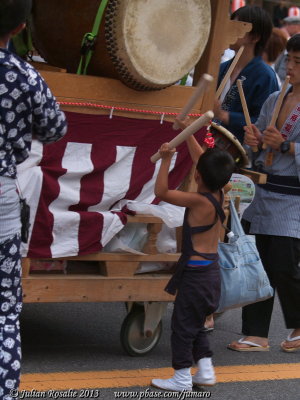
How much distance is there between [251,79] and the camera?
208 inches

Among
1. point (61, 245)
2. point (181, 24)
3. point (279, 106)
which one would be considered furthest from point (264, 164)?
point (61, 245)

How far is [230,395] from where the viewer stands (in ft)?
13.8

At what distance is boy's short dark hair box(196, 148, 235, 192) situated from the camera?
4051 millimetres

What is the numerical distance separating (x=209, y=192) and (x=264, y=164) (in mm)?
1000

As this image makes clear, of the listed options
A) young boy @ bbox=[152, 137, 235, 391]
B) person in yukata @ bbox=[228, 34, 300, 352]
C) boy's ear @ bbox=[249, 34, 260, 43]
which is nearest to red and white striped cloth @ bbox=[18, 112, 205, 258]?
young boy @ bbox=[152, 137, 235, 391]

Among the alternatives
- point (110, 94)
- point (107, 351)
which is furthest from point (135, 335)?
point (110, 94)

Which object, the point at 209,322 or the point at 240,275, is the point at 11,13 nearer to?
the point at 240,275

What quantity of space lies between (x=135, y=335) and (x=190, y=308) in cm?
61

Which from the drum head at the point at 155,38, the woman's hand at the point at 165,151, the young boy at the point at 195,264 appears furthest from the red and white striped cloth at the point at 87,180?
the woman's hand at the point at 165,151

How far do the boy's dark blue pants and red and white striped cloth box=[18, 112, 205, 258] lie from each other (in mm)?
470

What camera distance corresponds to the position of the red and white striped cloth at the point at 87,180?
13.4 feet

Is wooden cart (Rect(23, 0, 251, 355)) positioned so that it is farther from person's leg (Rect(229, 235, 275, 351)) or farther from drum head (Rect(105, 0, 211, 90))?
person's leg (Rect(229, 235, 275, 351))

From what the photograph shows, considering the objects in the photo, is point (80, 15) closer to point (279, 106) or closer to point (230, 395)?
point (279, 106)

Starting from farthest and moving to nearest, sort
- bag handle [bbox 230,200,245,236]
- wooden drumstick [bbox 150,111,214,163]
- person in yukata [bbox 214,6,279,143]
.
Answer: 1. person in yukata [bbox 214,6,279,143]
2. bag handle [bbox 230,200,245,236]
3. wooden drumstick [bbox 150,111,214,163]
